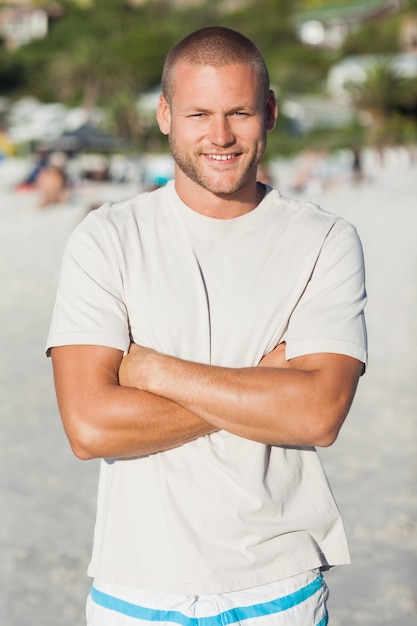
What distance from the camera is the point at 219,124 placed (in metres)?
2.08

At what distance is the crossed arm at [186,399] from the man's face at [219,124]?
38 centimetres

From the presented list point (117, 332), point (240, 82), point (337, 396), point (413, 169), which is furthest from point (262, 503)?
point (413, 169)

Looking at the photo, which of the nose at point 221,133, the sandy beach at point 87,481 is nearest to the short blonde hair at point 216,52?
the nose at point 221,133

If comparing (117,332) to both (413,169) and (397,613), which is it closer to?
(397,613)

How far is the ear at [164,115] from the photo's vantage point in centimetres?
218

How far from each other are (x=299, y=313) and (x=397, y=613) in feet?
8.67

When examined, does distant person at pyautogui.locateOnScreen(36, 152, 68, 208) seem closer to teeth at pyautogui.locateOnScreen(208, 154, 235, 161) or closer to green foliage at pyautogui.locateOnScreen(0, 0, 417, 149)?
teeth at pyautogui.locateOnScreen(208, 154, 235, 161)

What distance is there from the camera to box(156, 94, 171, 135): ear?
2.18 metres

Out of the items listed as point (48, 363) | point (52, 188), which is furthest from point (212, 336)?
point (52, 188)

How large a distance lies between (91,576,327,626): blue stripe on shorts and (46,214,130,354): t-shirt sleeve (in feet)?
1.65

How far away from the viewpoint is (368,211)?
2153cm

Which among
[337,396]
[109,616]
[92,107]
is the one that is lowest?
[92,107]

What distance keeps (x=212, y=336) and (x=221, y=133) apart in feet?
1.34

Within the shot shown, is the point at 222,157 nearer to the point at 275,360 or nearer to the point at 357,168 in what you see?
the point at 275,360
